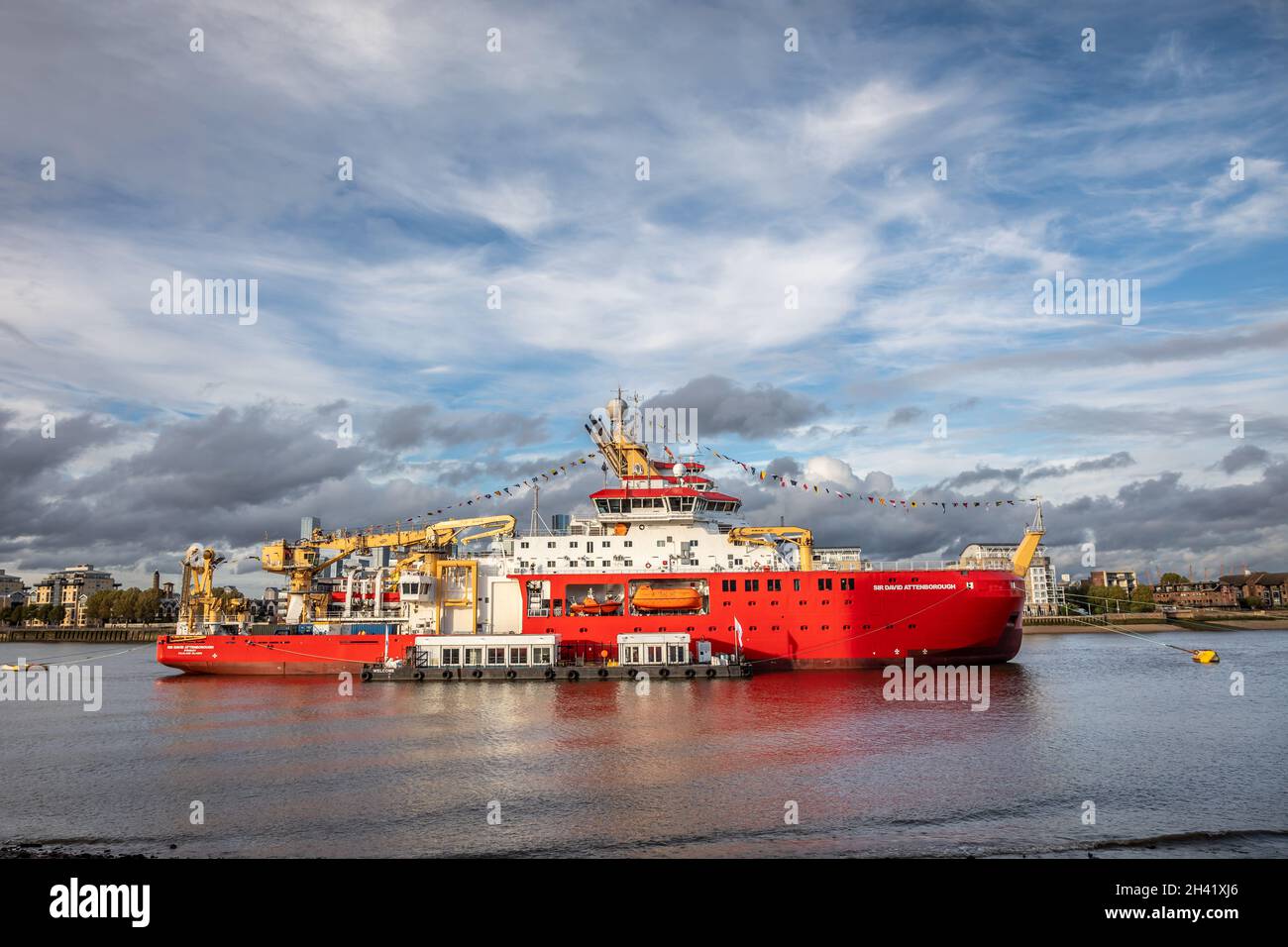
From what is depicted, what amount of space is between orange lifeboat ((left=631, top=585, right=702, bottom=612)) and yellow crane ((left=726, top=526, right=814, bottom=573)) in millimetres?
4531

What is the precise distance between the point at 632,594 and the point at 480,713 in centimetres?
1509

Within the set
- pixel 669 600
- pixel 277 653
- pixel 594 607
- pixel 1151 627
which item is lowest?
pixel 1151 627

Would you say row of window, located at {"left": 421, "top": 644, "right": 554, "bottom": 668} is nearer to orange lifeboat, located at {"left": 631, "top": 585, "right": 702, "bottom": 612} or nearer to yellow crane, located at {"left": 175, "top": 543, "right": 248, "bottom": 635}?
orange lifeboat, located at {"left": 631, "top": 585, "right": 702, "bottom": 612}

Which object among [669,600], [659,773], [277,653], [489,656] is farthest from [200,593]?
[659,773]

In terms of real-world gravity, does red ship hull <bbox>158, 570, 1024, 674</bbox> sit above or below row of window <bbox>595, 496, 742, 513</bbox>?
below

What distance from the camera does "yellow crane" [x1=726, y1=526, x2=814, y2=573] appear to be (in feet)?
153

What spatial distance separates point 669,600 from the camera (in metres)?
46.1

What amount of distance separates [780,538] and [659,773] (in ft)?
87.8

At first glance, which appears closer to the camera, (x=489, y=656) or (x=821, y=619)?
(x=821, y=619)

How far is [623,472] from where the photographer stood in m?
53.7

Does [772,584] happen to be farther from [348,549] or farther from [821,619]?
[348,549]

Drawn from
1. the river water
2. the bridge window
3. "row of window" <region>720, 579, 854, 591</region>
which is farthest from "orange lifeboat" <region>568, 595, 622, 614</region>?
the river water

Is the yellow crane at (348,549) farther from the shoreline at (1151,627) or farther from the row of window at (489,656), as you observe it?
the shoreline at (1151,627)

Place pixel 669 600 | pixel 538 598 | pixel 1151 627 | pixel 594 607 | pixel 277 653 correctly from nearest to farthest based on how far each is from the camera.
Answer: pixel 669 600 < pixel 594 607 < pixel 538 598 < pixel 277 653 < pixel 1151 627
